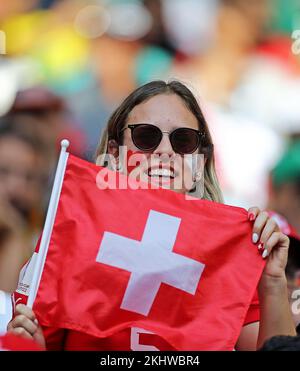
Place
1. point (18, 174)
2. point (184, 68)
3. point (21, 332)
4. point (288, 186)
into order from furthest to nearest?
point (184, 68) < point (288, 186) < point (18, 174) < point (21, 332)

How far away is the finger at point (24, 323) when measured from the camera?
2.43 m

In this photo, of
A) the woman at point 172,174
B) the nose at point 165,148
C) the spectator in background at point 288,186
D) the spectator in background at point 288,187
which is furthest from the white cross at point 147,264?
the spectator in background at point 288,186

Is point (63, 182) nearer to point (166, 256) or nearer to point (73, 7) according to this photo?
point (166, 256)

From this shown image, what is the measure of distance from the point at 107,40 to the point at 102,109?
52cm

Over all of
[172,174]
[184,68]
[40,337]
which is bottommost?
[40,337]

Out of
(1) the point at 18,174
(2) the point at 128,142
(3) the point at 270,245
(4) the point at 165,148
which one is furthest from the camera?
(1) the point at 18,174

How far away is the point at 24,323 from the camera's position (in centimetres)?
244

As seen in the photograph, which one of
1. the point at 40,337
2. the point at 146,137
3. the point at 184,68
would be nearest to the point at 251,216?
the point at 146,137

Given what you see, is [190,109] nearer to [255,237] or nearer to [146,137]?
[146,137]

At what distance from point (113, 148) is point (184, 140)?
276 millimetres

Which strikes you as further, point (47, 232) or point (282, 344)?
point (47, 232)

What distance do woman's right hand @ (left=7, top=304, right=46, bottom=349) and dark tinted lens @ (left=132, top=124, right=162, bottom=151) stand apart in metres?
0.62
